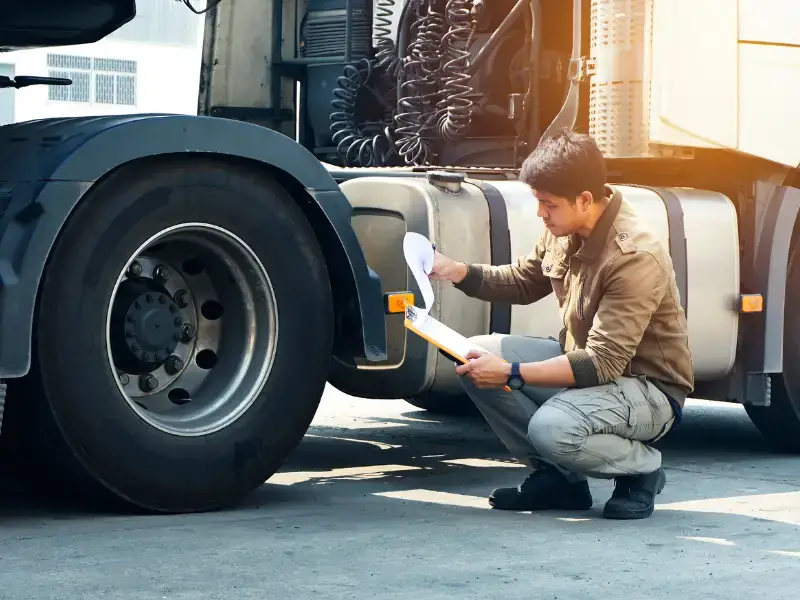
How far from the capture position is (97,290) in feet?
14.0

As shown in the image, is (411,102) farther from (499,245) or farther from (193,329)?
(193,329)

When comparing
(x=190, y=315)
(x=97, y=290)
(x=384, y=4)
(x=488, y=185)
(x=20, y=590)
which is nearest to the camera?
(x=20, y=590)

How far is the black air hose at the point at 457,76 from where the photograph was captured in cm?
645

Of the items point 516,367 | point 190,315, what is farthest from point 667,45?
point 190,315

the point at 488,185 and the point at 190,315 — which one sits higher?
the point at 488,185

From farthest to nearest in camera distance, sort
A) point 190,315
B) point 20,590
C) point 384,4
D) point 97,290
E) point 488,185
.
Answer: point 384,4 < point 488,185 < point 190,315 < point 97,290 < point 20,590

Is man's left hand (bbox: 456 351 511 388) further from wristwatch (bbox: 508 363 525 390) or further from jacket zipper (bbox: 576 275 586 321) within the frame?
jacket zipper (bbox: 576 275 586 321)

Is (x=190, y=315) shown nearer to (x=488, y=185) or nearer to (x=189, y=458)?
(x=189, y=458)

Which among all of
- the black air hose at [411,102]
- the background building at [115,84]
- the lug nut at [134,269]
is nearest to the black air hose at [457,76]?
the black air hose at [411,102]

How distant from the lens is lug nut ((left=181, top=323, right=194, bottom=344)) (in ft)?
15.2

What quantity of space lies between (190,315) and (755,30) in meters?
2.54

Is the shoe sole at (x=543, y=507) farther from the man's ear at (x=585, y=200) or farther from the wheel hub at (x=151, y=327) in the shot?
the wheel hub at (x=151, y=327)

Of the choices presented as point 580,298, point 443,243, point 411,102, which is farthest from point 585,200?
point 411,102

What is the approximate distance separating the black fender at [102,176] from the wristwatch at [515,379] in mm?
453
